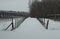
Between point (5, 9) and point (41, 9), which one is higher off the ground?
point (5, 9)

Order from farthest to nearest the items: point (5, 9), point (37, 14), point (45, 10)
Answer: point (37, 14), point (45, 10), point (5, 9)

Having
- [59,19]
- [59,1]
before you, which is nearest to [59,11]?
[59,19]

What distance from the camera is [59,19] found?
494 cm

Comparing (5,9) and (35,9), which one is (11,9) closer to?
(5,9)

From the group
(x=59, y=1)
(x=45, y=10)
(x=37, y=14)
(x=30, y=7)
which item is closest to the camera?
(x=59, y=1)

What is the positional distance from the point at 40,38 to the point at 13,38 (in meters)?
0.26

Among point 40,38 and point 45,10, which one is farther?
point 45,10

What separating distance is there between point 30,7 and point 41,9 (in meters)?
1.22

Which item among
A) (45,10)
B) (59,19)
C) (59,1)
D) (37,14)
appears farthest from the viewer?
(37,14)

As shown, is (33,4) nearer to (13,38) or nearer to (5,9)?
(5,9)

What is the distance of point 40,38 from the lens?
1177 mm

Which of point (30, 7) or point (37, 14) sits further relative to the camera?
point (30, 7)

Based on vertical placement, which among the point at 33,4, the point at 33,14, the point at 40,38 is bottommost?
the point at 33,14

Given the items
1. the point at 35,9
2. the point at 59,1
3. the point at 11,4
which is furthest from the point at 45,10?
the point at 11,4
